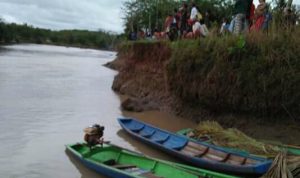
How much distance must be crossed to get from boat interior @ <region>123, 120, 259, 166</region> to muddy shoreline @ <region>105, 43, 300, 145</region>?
2.24 meters

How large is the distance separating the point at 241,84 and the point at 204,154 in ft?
10.7

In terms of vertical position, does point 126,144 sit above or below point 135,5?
below

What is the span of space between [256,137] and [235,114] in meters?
1.22

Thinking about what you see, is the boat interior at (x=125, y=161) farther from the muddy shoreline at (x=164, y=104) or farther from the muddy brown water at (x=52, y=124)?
the muddy shoreline at (x=164, y=104)

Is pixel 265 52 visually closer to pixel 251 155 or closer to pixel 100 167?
pixel 251 155

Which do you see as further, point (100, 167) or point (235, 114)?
point (235, 114)

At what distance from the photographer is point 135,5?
4462 cm

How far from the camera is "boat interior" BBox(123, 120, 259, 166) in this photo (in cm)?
932

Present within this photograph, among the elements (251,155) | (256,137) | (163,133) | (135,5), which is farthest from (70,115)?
(135,5)

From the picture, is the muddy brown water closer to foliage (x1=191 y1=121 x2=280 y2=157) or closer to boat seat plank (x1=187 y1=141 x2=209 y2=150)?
boat seat plank (x1=187 y1=141 x2=209 y2=150)

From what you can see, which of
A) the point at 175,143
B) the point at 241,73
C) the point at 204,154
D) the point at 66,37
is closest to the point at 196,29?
the point at 241,73

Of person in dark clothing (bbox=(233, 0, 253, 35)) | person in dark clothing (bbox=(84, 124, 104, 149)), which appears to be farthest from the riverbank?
person in dark clothing (bbox=(84, 124, 104, 149))

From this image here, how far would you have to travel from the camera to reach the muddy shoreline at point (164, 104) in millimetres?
11445

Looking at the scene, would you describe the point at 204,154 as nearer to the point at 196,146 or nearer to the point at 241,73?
the point at 196,146
